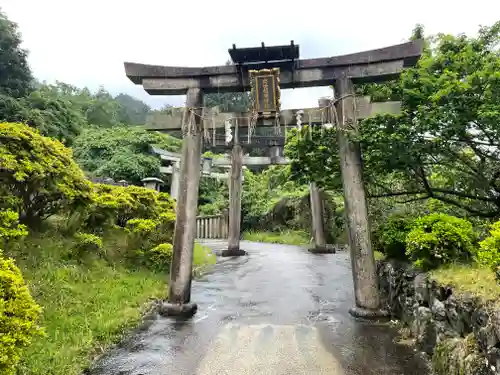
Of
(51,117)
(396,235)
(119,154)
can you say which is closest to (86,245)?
(396,235)

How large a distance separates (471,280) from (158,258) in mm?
7686

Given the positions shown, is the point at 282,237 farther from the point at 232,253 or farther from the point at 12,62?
the point at 12,62

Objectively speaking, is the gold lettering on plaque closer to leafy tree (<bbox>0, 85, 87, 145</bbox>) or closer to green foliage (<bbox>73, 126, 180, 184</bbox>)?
leafy tree (<bbox>0, 85, 87, 145</bbox>)

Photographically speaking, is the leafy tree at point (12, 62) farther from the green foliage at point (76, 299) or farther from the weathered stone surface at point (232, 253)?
the green foliage at point (76, 299)

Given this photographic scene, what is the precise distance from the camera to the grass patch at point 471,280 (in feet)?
12.0

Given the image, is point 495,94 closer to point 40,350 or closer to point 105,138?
point 40,350

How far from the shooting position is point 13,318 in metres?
3.19

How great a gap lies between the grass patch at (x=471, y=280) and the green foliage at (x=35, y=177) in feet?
23.3

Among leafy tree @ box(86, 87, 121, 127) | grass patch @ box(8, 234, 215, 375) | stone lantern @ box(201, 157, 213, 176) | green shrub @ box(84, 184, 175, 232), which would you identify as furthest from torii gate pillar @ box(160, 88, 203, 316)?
leafy tree @ box(86, 87, 121, 127)

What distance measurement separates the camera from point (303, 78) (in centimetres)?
746

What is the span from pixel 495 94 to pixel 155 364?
6.77 meters

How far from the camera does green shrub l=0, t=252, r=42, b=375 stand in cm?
304

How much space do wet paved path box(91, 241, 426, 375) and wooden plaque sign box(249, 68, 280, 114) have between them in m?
4.40

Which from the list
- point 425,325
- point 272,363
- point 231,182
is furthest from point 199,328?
point 231,182
